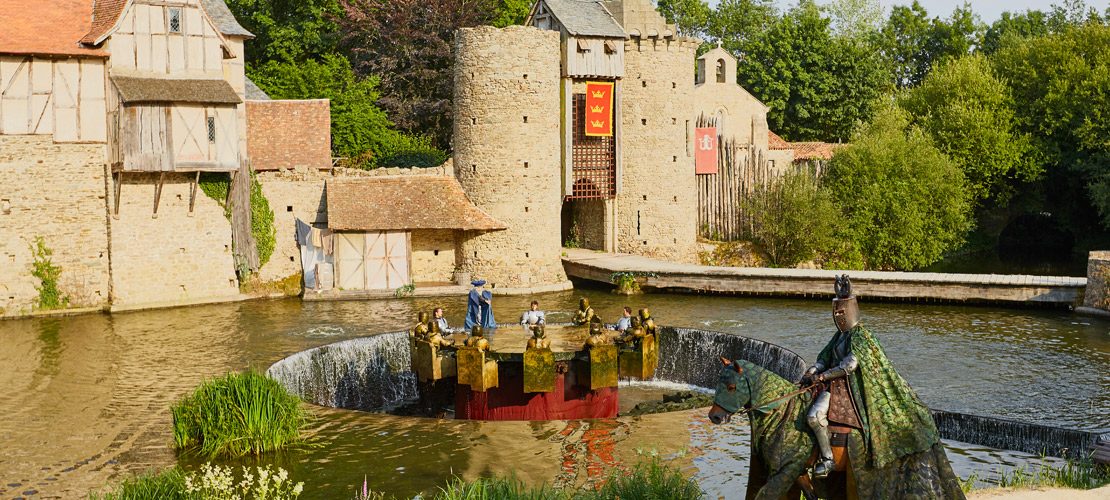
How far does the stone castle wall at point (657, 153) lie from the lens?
3419 centimetres

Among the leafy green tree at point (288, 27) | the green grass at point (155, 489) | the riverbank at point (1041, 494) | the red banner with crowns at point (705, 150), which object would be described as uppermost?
the leafy green tree at point (288, 27)

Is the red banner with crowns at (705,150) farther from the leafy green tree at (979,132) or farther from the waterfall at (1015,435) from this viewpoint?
the waterfall at (1015,435)

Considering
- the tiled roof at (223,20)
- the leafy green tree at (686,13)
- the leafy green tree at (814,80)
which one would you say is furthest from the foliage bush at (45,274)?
the leafy green tree at (686,13)

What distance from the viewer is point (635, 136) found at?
34344 mm

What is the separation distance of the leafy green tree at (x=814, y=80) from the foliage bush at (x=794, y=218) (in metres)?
17.6

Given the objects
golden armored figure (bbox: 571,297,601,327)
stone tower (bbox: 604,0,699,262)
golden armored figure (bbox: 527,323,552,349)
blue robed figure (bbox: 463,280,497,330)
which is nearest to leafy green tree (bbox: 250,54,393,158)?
stone tower (bbox: 604,0,699,262)

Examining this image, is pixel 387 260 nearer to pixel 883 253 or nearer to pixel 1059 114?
pixel 883 253

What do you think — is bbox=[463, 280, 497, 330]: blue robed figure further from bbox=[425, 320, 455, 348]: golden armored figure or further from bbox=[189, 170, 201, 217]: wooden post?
bbox=[189, 170, 201, 217]: wooden post

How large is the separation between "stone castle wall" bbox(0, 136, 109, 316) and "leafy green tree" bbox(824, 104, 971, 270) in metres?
20.5

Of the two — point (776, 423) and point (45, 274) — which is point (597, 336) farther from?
point (45, 274)

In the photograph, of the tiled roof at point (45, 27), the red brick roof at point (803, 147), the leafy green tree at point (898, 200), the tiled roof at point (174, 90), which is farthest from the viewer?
the red brick roof at point (803, 147)

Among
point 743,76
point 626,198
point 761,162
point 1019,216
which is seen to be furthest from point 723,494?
point 743,76

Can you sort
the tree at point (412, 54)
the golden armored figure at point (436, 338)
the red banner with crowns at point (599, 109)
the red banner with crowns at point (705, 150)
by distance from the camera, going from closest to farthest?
the golden armored figure at point (436, 338) < the red banner with crowns at point (599, 109) < the red banner with crowns at point (705, 150) < the tree at point (412, 54)

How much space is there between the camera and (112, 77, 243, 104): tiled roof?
2680 cm
